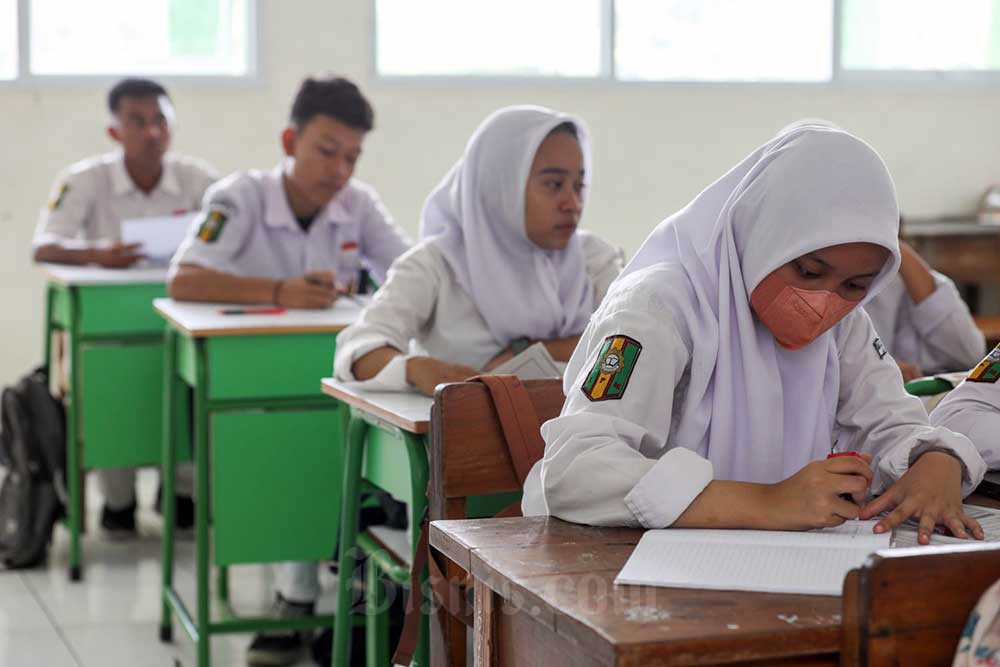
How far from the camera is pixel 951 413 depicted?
68.4 inches

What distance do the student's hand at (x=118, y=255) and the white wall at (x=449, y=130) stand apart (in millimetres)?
1540

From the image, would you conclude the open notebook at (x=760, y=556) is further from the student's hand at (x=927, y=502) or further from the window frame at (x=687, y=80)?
the window frame at (x=687, y=80)

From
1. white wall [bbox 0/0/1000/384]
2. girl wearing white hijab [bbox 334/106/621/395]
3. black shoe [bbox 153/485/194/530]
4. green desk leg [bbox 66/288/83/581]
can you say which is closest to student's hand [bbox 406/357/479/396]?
girl wearing white hijab [bbox 334/106/621/395]

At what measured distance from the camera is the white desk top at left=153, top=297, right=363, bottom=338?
280 centimetres

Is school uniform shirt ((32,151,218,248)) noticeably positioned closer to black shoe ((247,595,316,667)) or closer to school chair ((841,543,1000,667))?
black shoe ((247,595,316,667))

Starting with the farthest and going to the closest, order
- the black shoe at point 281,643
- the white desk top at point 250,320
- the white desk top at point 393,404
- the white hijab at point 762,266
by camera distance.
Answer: the black shoe at point 281,643
the white desk top at point 250,320
the white desk top at point 393,404
the white hijab at point 762,266

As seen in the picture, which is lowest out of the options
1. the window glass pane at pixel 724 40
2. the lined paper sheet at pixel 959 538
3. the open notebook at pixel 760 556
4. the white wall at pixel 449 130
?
the lined paper sheet at pixel 959 538

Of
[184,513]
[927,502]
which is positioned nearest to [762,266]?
[927,502]

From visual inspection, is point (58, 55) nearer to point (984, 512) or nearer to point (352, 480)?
point (352, 480)

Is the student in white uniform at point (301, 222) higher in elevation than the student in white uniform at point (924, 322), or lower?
higher

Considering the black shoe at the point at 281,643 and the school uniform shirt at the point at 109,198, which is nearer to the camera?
the black shoe at the point at 281,643

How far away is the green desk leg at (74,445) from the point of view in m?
3.60

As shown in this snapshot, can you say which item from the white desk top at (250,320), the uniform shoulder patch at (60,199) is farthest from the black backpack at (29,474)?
the uniform shoulder patch at (60,199)

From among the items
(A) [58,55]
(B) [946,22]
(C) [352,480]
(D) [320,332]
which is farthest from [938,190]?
(C) [352,480]
